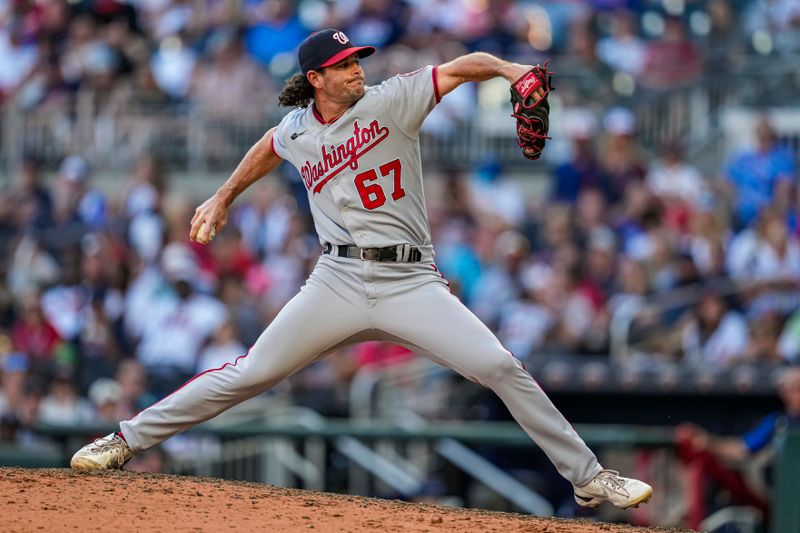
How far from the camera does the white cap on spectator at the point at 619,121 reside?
1260 cm

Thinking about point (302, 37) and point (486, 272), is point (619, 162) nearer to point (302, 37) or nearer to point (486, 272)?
point (486, 272)

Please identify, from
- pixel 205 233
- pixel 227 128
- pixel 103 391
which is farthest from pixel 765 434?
pixel 227 128

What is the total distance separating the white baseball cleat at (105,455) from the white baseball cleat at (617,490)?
77.4 inches

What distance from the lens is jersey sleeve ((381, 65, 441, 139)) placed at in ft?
19.2

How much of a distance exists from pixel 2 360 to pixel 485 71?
7.55 meters

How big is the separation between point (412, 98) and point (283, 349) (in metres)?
1.12

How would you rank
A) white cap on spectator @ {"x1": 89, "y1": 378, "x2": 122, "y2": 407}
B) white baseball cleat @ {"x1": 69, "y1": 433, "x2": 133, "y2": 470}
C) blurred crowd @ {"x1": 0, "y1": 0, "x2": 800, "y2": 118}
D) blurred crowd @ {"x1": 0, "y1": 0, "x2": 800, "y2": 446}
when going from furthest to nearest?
blurred crowd @ {"x1": 0, "y1": 0, "x2": 800, "y2": 118} → white cap on spectator @ {"x1": 89, "y1": 378, "x2": 122, "y2": 407} → blurred crowd @ {"x1": 0, "y1": 0, "x2": 800, "y2": 446} → white baseball cleat @ {"x1": 69, "y1": 433, "x2": 133, "y2": 470}

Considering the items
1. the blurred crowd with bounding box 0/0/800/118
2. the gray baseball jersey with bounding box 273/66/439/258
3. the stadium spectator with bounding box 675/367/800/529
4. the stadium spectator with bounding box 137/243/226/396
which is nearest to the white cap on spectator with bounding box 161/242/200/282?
the stadium spectator with bounding box 137/243/226/396

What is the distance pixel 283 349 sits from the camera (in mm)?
6012

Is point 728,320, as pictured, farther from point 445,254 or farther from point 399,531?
point 399,531

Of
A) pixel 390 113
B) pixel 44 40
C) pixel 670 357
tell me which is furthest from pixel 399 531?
pixel 44 40

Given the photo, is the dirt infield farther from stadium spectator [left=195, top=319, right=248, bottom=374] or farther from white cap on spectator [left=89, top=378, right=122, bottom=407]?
white cap on spectator [left=89, top=378, right=122, bottom=407]

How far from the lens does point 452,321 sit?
5.88m

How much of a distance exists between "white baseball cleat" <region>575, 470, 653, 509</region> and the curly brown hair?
197cm
